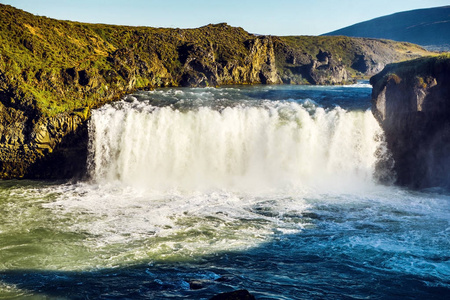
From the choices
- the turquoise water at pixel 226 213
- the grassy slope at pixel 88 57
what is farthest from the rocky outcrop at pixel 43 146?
the turquoise water at pixel 226 213

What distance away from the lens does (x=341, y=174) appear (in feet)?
92.8

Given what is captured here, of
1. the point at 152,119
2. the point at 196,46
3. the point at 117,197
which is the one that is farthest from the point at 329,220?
the point at 196,46

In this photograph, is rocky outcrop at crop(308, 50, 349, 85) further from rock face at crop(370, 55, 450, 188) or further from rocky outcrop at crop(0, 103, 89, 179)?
rocky outcrop at crop(0, 103, 89, 179)

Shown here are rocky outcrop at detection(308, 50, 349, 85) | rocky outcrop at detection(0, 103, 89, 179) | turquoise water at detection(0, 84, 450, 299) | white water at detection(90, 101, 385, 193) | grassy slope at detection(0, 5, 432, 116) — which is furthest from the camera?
rocky outcrop at detection(308, 50, 349, 85)

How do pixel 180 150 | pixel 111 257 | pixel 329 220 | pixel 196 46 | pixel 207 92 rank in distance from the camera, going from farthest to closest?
pixel 196 46 → pixel 207 92 → pixel 180 150 → pixel 329 220 → pixel 111 257

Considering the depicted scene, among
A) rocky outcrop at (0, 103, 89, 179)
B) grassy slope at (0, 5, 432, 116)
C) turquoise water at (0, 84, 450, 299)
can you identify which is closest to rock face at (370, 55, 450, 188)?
turquoise water at (0, 84, 450, 299)

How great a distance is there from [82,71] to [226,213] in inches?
736

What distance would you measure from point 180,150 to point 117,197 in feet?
20.1

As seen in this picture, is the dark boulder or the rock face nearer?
the dark boulder

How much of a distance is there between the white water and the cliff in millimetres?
2711

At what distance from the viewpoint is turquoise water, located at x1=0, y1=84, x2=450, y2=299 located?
14141 mm

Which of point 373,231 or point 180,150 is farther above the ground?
point 180,150

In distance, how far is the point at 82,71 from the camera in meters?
32.9

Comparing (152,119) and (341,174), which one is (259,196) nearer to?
(341,174)
